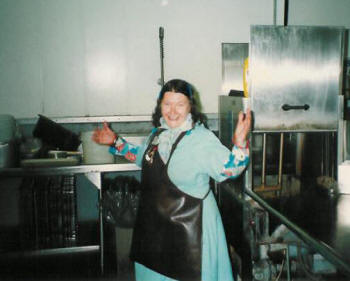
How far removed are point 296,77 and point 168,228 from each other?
2.96 ft

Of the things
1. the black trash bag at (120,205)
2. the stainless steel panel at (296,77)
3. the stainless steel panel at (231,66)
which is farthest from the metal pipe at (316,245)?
the stainless steel panel at (231,66)

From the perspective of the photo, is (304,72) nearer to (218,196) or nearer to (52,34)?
(218,196)

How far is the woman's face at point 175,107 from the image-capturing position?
1.41 metres

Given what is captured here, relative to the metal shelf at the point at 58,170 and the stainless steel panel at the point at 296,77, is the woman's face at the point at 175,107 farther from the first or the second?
the metal shelf at the point at 58,170

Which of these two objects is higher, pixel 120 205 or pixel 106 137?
pixel 106 137

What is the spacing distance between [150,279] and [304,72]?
3.84 feet

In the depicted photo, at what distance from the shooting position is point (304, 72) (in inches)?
60.2

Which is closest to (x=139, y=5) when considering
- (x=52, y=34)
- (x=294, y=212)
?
(x=52, y=34)

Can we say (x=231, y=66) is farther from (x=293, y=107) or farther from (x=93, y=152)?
(x=93, y=152)

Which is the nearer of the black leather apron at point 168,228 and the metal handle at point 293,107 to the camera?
the black leather apron at point 168,228

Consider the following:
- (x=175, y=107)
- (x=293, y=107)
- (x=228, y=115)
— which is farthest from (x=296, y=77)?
(x=175, y=107)

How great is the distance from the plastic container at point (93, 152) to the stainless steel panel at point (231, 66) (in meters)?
0.99

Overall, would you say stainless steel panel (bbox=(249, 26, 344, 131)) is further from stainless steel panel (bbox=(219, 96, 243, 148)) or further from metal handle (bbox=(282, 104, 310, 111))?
stainless steel panel (bbox=(219, 96, 243, 148))

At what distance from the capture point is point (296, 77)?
153 centimetres
